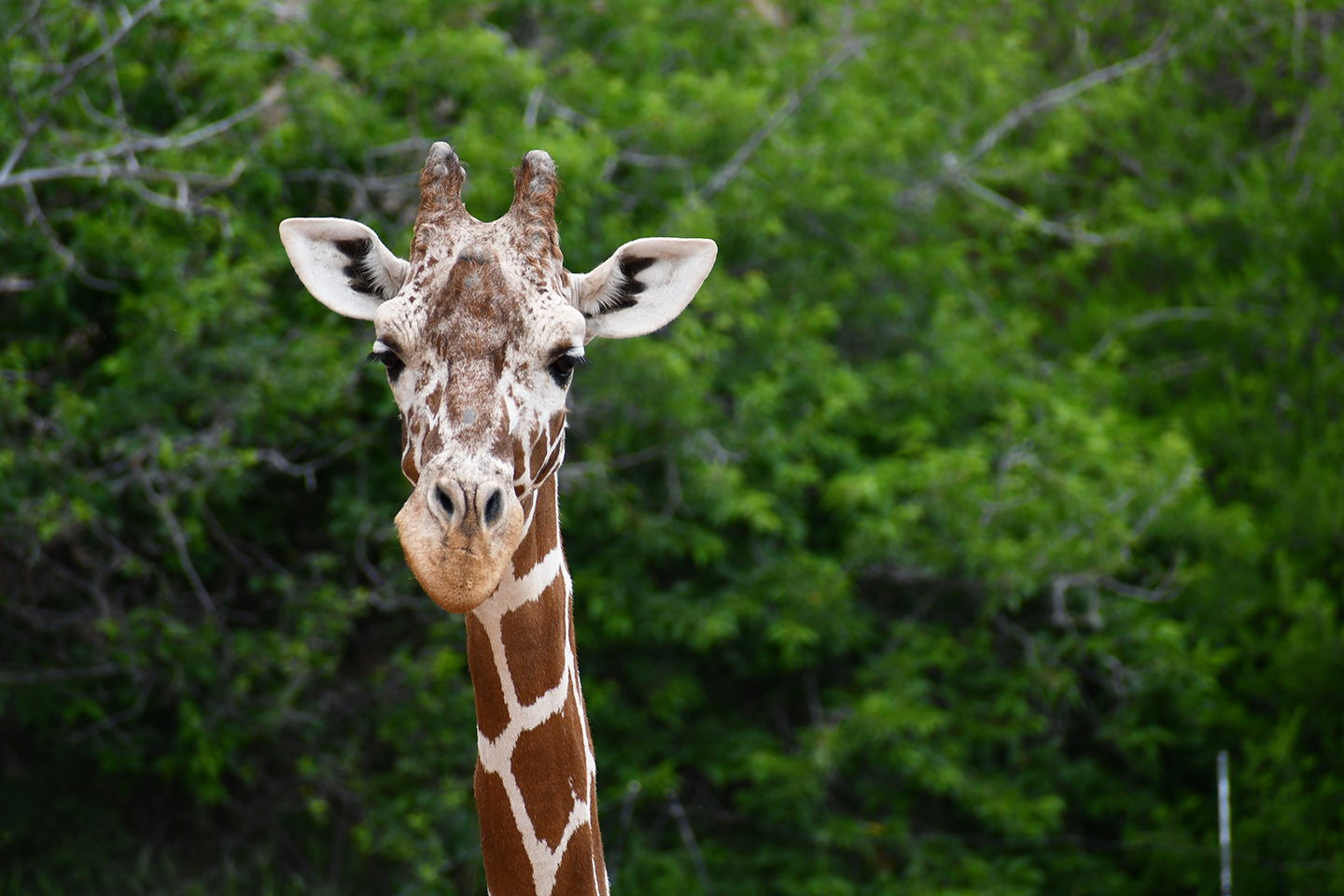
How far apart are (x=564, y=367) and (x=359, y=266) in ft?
2.01

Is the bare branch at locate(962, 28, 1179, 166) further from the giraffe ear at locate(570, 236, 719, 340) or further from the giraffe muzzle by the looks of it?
the giraffe muzzle

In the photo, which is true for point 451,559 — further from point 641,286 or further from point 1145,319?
point 1145,319

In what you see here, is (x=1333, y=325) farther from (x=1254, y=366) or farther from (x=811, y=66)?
(x=811, y=66)

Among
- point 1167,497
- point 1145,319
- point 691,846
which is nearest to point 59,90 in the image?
point 691,846

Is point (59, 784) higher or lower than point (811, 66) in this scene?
lower

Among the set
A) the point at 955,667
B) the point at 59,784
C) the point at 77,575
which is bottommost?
the point at 955,667

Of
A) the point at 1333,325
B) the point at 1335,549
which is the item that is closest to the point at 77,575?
the point at 1335,549

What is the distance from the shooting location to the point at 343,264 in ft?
8.97

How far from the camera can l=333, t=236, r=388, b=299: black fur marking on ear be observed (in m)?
2.72

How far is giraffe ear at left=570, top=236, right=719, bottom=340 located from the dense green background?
292cm

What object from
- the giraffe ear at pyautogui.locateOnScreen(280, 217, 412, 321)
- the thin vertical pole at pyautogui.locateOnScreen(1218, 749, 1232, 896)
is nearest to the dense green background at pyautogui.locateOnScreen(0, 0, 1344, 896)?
the thin vertical pole at pyautogui.locateOnScreen(1218, 749, 1232, 896)

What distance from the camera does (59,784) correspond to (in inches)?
255

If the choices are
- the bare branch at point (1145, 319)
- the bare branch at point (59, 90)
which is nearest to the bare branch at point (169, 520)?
the bare branch at point (59, 90)

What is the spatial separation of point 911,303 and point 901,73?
145 cm
